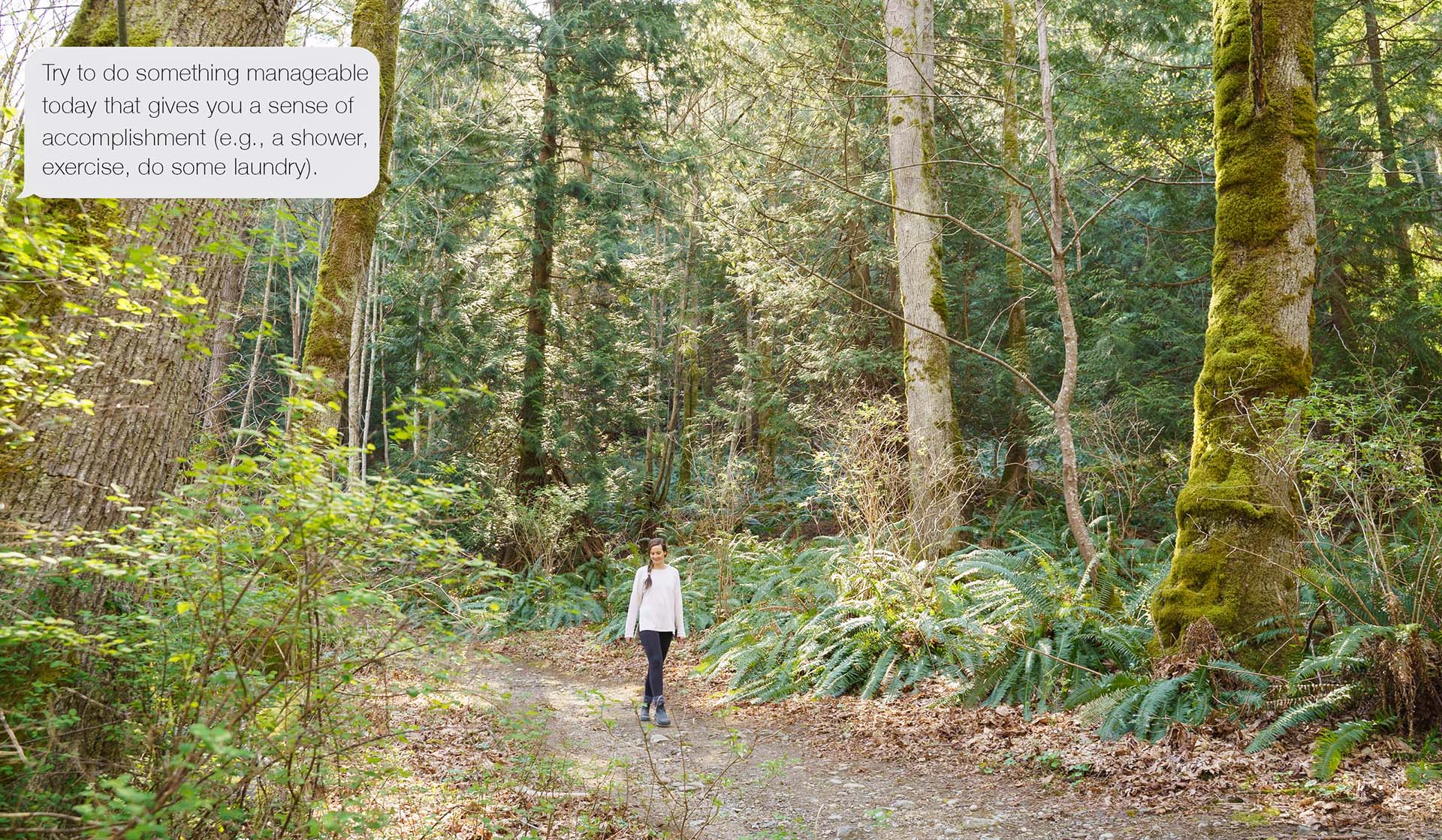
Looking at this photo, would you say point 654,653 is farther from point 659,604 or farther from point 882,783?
point 882,783

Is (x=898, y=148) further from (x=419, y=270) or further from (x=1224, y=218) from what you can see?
(x=419, y=270)

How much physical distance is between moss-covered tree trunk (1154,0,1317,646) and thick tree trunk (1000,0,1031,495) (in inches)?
254

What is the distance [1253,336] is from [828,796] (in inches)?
173

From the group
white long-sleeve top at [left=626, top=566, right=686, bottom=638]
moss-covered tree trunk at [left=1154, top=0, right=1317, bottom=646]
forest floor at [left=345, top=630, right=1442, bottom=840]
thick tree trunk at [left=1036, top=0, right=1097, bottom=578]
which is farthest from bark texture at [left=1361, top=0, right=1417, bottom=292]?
white long-sleeve top at [left=626, top=566, right=686, bottom=638]

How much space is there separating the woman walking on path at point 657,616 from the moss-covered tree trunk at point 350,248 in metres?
2.71

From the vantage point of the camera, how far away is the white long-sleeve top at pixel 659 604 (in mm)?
7254

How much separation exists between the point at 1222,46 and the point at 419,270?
42.2ft

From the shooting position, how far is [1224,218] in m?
6.27

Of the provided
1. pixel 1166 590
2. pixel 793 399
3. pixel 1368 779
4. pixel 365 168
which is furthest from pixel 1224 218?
pixel 793 399

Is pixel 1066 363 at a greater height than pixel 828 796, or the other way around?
pixel 1066 363

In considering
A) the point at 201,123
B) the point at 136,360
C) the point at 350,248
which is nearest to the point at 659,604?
the point at 350,248

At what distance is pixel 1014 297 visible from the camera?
14219 millimetres

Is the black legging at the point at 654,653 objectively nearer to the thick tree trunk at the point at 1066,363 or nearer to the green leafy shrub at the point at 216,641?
the thick tree trunk at the point at 1066,363

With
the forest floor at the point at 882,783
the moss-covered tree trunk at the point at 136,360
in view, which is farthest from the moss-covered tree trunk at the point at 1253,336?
the moss-covered tree trunk at the point at 136,360
